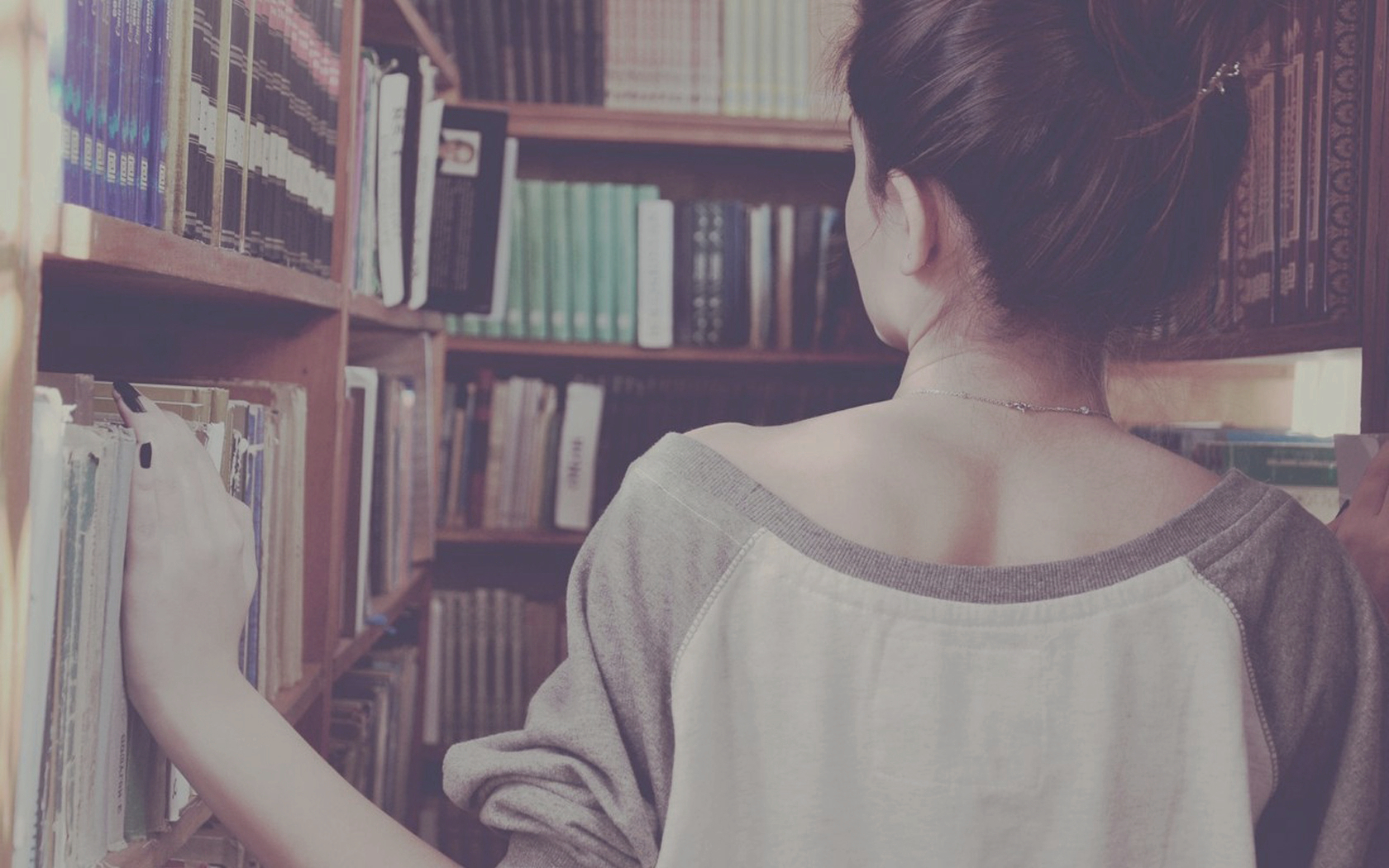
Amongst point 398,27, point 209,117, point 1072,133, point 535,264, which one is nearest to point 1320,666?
point 1072,133

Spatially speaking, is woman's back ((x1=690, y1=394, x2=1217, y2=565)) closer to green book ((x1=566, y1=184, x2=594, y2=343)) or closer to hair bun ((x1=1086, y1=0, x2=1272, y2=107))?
hair bun ((x1=1086, y1=0, x2=1272, y2=107))

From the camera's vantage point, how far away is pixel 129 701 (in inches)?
31.1

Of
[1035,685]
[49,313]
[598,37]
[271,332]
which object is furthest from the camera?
[598,37]

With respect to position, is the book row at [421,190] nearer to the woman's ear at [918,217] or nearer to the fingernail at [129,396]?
the fingernail at [129,396]

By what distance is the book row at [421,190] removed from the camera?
1690 mm

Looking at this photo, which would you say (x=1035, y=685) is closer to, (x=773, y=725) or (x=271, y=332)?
(x=773, y=725)

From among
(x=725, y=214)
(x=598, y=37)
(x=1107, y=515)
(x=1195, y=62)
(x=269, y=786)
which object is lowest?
(x=269, y=786)

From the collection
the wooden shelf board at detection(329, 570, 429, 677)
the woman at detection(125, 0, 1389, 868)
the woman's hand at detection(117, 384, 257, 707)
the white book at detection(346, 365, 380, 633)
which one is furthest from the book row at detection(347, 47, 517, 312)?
the woman at detection(125, 0, 1389, 868)

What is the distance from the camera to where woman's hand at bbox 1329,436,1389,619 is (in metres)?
0.90

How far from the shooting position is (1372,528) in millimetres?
918

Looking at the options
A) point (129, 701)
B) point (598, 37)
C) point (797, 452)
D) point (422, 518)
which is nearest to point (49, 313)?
point (129, 701)

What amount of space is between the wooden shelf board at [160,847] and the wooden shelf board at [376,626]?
0.51 meters

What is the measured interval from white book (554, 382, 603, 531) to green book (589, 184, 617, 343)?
140mm

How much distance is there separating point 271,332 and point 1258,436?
1.16 m
